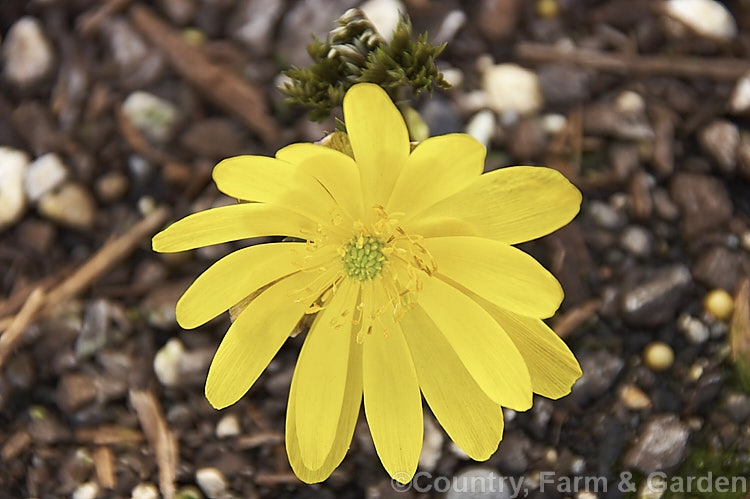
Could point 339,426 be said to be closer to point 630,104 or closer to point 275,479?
point 275,479

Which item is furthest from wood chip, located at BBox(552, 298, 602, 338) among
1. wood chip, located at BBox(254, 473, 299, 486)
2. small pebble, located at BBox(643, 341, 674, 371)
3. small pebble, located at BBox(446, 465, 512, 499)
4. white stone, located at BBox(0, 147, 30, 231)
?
white stone, located at BBox(0, 147, 30, 231)

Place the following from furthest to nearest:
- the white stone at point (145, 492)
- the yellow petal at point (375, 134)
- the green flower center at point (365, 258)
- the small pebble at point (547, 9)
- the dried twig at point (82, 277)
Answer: the small pebble at point (547, 9), the dried twig at point (82, 277), the white stone at point (145, 492), the green flower center at point (365, 258), the yellow petal at point (375, 134)

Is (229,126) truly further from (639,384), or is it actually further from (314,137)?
(639,384)

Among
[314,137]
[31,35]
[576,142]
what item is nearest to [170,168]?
[314,137]

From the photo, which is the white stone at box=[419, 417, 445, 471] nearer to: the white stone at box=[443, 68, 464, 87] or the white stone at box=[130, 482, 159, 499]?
the white stone at box=[130, 482, 159, 499]

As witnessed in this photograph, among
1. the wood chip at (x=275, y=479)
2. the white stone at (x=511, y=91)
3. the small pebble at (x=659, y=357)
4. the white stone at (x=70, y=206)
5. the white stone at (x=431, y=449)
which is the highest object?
the white stone at (x=511, y=91)

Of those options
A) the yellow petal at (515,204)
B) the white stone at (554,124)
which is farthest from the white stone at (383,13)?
the yellow petal at (515,204)

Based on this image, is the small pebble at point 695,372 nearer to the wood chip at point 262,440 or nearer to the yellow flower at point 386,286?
the yellow flower at point 386,286
